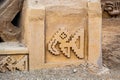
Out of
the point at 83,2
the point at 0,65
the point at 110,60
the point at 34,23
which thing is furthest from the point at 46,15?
the point at 110,60

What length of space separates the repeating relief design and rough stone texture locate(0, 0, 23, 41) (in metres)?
0.60

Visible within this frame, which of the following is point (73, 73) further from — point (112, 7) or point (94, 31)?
point (112, 7)

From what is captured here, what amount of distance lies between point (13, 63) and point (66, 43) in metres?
0.68

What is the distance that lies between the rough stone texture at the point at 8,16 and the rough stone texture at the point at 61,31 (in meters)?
0.17

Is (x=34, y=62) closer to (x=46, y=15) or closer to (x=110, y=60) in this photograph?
(x=46, y=15)

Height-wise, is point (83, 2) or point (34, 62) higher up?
point (83, 2)

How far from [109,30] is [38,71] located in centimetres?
195

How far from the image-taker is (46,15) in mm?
4637

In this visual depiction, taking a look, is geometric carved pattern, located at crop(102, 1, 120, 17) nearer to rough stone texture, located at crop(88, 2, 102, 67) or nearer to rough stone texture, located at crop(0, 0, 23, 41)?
rough stone texture, located at crop(88, 2, 102, 67)

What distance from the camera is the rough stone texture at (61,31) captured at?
4.60 meters

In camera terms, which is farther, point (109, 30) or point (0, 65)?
point (109, 30)

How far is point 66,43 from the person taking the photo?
4750mm

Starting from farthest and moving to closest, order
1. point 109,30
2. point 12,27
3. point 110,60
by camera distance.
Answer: point 109,30
point 110,60
point 12,27

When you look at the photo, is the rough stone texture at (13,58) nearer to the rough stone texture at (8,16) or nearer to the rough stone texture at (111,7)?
the rough stone texture at (8,16)
